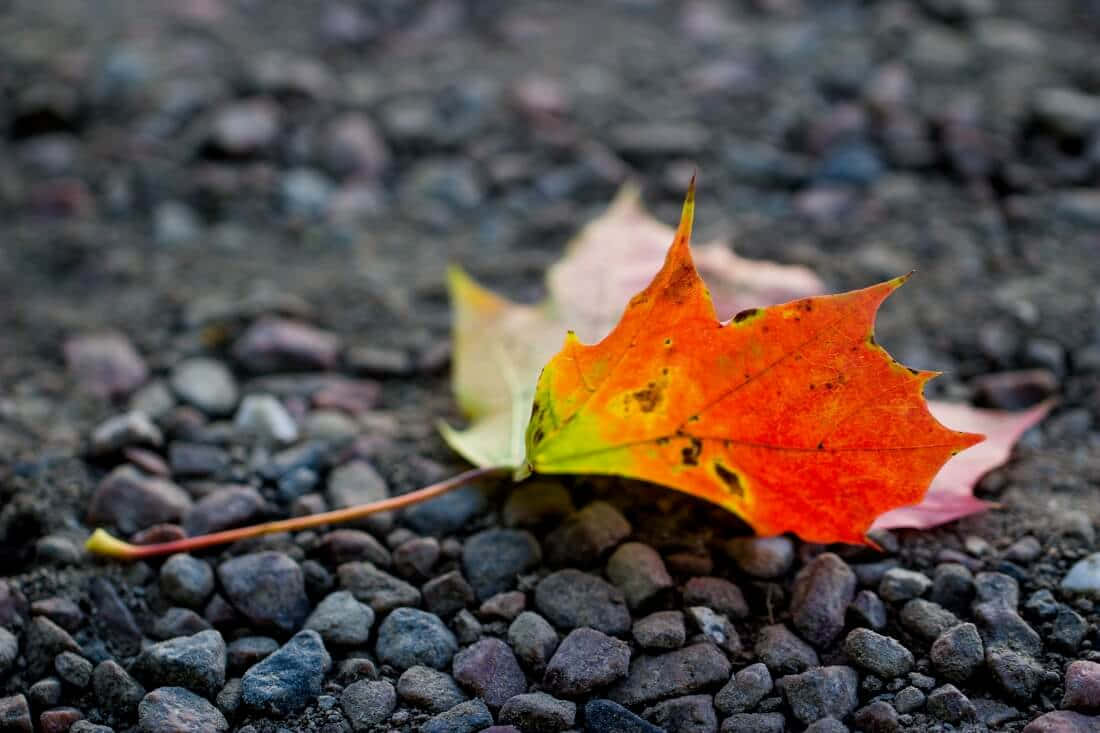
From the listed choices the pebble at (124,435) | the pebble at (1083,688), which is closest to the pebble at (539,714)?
the pebble at (1083,688)

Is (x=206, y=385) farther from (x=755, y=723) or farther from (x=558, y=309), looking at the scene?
(x=755, y=723)

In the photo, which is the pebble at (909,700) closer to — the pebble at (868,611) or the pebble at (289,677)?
the pebble at (868,611)

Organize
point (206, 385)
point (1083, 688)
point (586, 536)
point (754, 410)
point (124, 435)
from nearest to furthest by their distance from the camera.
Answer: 1. point (1083, 688)
2. point (754, 410)
3. point (586, 536)
4. point (124, 435)
5. point (206, 385)

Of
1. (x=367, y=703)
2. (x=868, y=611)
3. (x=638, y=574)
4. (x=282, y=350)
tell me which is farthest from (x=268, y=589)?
(x=868, y=611)

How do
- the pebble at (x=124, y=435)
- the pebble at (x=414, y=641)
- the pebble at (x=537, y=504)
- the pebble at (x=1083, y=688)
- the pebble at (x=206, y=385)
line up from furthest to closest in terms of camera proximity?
1. the pebble at (x=206, y=385)
2. the pebble at (x=124, y=435)
3. the pebble at (x=537, y=504)
4. the pebble at (x=414, y=641)
5. the pebble at (x=1083, y=688)

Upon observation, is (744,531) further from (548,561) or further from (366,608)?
(366,608)

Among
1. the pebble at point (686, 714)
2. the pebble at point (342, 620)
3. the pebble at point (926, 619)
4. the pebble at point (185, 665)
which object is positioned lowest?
the pebble at point (185, 665)

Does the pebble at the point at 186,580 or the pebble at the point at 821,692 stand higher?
the pebble at the point at 821,692
